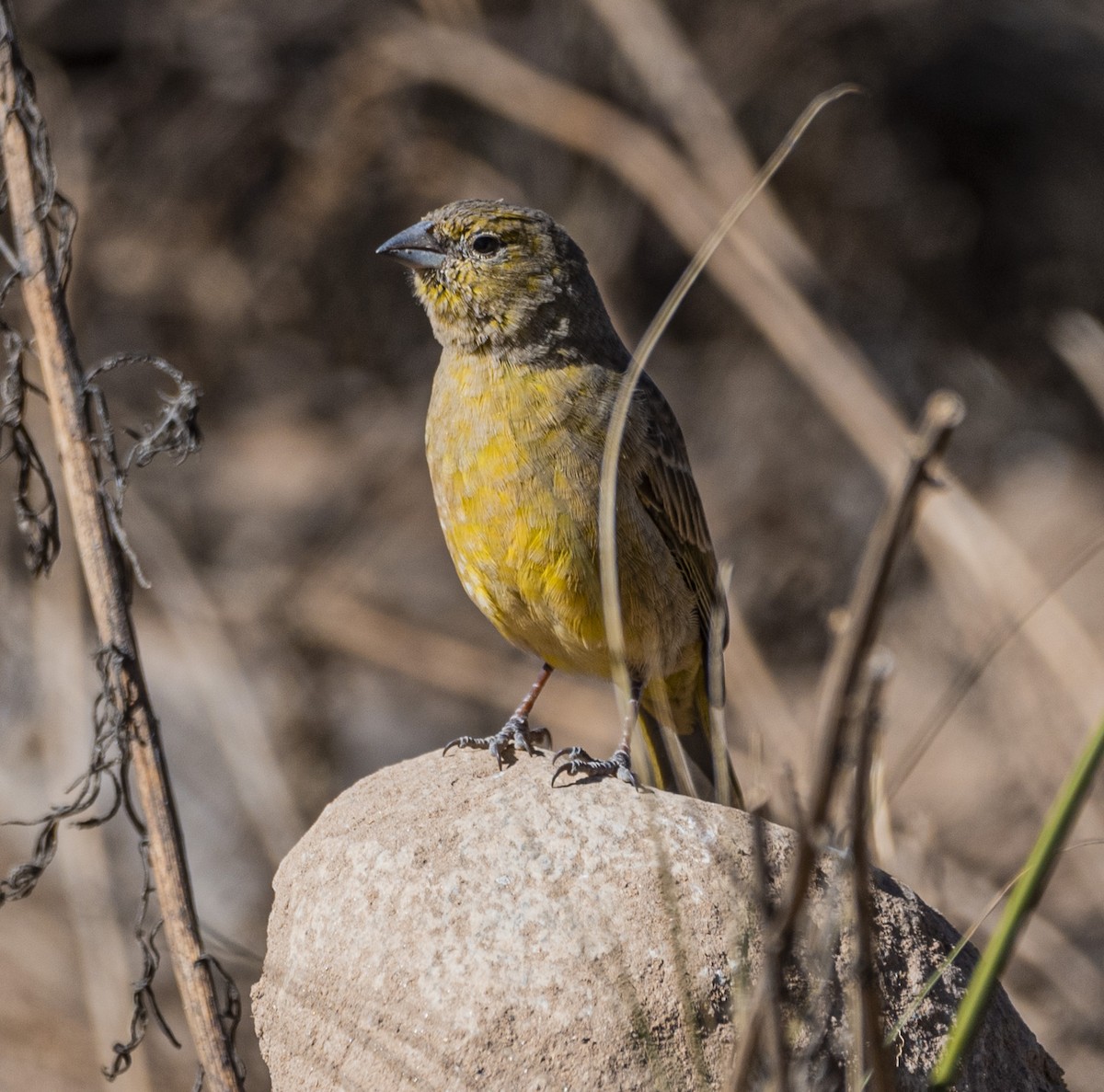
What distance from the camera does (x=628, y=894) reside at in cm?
259

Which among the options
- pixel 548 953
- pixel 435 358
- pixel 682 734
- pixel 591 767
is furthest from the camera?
pixel 435 358

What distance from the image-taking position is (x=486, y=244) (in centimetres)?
429

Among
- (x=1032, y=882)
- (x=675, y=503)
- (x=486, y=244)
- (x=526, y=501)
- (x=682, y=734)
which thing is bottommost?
(x=682, y=734)

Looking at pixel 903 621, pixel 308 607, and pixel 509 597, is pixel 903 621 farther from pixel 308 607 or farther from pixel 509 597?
pixel 509 597

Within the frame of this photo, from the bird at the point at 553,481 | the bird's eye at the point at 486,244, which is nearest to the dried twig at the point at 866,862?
the bird at the point at 553,481

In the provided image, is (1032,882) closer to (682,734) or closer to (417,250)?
(682,734)

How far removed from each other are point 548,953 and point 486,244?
233cm

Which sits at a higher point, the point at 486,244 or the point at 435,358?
the point at 486,244

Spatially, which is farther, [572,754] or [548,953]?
[572,754]

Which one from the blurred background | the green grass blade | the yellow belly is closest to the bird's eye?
the yellow belly

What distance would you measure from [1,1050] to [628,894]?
16.9 feet

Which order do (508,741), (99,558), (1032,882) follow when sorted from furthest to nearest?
(508,741), (99,558), (1032,882)

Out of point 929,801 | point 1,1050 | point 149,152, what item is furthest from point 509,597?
point 149,152

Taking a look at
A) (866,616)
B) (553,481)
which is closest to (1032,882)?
(866,616)
